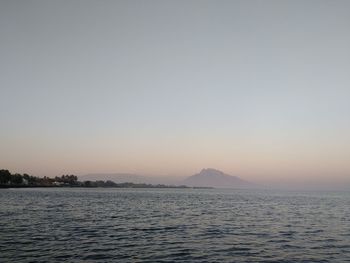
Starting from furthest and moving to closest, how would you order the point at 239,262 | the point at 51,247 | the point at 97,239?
the point at 97,239 < the point at 51,247 < the point at 239,262

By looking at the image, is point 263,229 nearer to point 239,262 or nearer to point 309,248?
point 309,248

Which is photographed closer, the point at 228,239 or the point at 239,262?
the point at 239,262

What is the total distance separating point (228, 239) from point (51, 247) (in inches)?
614

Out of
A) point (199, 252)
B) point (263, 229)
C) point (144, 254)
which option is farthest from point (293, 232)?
point (144, 254)

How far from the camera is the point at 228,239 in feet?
110

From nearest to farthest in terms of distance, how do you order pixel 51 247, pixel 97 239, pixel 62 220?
pixel 51 247
pixel 97 239
pixel 62 220

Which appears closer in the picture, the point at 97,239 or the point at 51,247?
the point at 51,247

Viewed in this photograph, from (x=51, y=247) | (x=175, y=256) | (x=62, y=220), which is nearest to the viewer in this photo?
(x=175, y=256)

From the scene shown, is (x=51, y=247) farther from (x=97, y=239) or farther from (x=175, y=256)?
(x=175, y=256)

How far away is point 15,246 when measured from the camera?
27.9m

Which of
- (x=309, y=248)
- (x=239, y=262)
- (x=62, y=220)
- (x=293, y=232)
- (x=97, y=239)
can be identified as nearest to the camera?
(x=239, y=262)

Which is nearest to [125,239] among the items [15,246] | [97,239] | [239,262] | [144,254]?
[97,239]

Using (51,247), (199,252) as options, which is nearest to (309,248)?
(199,252)

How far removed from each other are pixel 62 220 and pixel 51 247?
63.6ft
